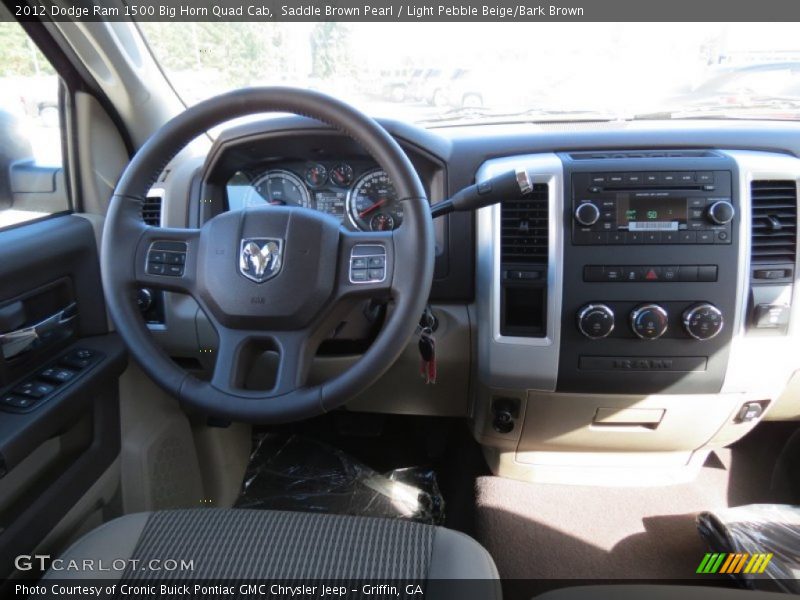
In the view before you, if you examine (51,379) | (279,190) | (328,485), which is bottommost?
(328,485)

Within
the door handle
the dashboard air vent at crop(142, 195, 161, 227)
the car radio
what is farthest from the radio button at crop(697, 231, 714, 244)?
the door handle

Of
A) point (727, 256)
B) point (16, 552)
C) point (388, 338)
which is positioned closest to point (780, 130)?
point (727, 256)

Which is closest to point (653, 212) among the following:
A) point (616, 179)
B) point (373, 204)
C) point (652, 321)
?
point (616, 179)

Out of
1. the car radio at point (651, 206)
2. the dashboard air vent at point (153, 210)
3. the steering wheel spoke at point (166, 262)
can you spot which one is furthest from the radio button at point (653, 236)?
the dashboard air vent at point (153, 210)

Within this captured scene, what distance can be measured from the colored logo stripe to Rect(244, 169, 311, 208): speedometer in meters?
1.55

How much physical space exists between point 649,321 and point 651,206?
0.29 metres

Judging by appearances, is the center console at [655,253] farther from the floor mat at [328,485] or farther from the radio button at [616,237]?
the floor mat at [328,485]

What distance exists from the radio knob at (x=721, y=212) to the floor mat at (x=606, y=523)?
969 millimetres

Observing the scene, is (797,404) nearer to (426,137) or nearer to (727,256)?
(727,256)

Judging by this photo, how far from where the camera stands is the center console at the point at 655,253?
1477 mm

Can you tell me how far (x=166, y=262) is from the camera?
1.28 metres

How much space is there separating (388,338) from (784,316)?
1101mm

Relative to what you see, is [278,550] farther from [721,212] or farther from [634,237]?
[721,212]

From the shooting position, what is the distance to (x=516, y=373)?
162cm
